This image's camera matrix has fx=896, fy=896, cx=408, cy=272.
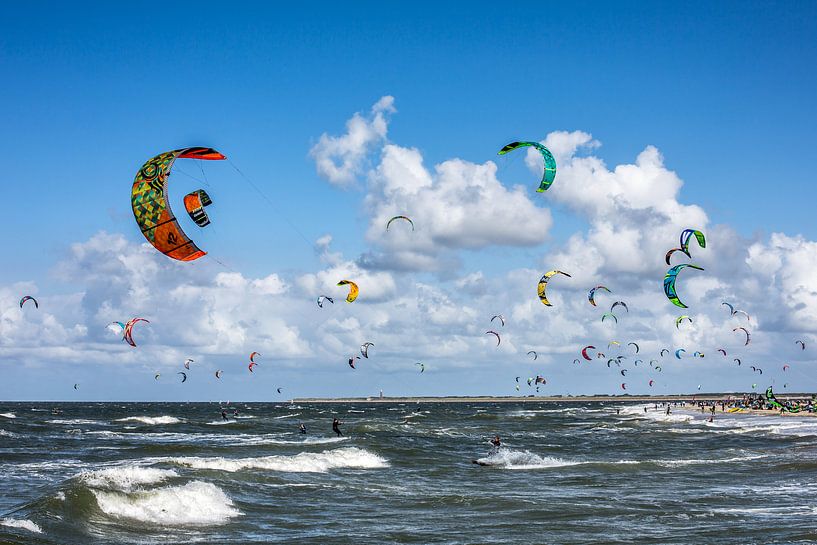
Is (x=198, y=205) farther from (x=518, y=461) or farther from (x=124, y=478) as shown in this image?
(x=518, y=461)

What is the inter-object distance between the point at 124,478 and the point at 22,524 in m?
5.90

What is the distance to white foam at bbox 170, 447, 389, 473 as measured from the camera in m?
27.1

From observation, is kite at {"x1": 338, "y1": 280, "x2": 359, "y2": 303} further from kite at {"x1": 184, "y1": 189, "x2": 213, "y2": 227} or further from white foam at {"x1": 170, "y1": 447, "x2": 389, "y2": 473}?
kite at {"x1": 184, "y1": 189, "x2": 213, "y2": 227}

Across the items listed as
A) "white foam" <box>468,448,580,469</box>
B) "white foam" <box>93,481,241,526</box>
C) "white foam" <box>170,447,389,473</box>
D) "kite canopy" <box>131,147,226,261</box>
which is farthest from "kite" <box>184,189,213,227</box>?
"white foam" <box>468,448,580,469</box>

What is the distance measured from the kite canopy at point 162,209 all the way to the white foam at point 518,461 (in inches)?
589

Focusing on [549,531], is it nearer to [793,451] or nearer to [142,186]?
[142,186]

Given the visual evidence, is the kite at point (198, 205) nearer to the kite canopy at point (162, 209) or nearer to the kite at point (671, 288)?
the kite canopy at point (162, 209)

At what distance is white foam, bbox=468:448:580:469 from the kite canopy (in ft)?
49.1

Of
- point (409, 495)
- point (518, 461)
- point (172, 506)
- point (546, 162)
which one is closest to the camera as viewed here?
point (172, 506)

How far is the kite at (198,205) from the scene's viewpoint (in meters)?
17.5

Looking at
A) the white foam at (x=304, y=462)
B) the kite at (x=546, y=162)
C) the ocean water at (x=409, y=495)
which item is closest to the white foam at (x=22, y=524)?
the ocean water at (x=409, y=495)

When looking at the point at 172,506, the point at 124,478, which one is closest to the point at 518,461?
the point at 124,478

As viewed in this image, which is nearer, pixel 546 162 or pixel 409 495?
pixel 409 495

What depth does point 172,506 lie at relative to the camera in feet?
61.9
